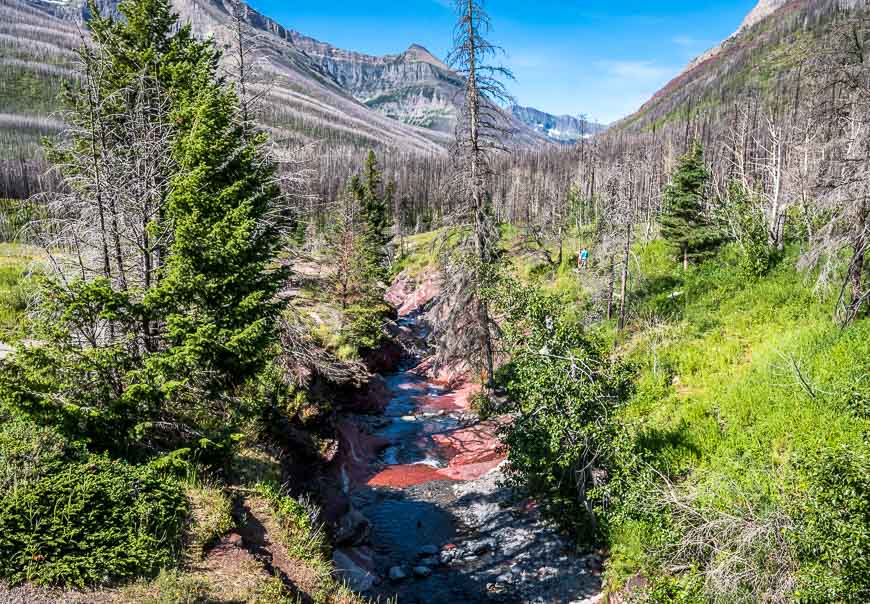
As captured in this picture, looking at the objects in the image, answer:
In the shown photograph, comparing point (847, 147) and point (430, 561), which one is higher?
point (847, 147)

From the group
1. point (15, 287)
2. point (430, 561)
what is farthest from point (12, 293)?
point (430, 561)

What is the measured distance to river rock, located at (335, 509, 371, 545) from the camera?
1409cm

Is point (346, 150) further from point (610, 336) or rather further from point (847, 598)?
point (847, 598)

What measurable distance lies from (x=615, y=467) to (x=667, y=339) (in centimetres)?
952

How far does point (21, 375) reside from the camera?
7.68 m

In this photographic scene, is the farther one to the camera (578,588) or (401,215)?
(401,215)

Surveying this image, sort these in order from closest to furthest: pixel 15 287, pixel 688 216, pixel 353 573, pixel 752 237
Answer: pixel 353 573 < pixel 15 287 < pixel 752 237 < pixel 688 216

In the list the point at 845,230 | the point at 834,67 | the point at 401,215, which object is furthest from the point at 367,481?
the point at 401,215

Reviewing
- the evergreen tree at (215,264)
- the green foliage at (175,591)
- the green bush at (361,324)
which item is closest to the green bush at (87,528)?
the green foliage at (175,591)

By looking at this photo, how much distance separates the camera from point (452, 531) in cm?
1577

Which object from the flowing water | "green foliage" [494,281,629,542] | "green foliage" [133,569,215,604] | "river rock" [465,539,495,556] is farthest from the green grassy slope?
"green foliage" [133,569,215,604]

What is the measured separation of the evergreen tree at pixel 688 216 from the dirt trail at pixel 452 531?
1461cm

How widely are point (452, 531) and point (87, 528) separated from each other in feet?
37.2

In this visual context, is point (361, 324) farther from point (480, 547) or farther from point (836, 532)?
point (836, 532)
